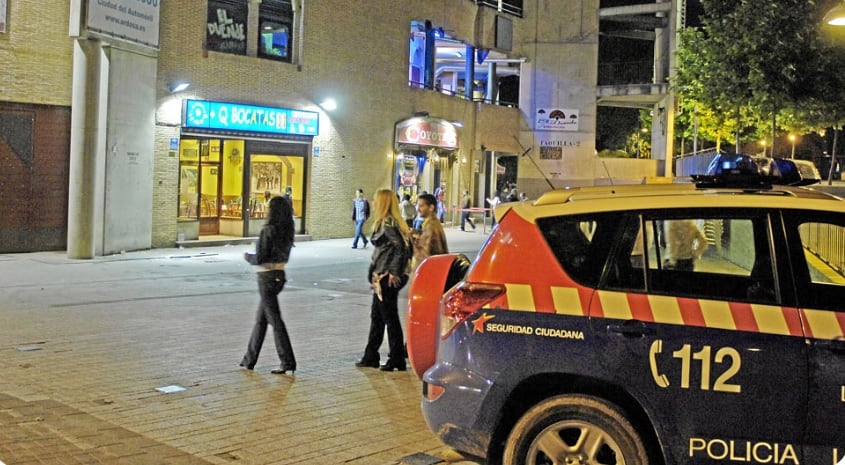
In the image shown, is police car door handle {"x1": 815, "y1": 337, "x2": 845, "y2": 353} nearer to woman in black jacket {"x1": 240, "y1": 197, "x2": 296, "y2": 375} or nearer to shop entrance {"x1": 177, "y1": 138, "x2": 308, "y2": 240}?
woman in black jacket {"x1": 240, "y1": 197, "x2": 296, "y2": 375}

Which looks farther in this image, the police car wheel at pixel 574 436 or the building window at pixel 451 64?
the building window at pixel 451 64

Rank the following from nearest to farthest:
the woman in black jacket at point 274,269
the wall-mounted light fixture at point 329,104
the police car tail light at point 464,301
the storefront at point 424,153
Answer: the police car tail light at point 464,301 → the woman in black jacket at point 274,269 → the wall-mounted light fixture at point 329,104 → the storefront at point 424,153

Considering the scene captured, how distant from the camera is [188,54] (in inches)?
866

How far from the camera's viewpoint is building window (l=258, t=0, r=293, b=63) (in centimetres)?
2427

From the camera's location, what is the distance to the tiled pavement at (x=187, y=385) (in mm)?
6168

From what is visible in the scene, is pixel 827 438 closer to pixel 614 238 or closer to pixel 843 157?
pixel 614 238

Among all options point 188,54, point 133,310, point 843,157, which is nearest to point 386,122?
point 188,54

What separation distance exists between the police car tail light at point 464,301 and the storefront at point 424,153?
2481 cm

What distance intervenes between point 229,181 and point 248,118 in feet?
6.10

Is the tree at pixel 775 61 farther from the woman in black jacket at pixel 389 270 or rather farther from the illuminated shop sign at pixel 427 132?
the woman in black jacket at pixel 389 270

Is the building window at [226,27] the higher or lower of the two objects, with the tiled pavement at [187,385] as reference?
higher

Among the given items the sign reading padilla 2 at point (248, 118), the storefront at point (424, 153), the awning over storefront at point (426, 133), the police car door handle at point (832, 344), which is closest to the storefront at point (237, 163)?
the sign reading padilla 2 at point (248, 118)

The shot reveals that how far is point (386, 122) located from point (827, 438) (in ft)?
83.7

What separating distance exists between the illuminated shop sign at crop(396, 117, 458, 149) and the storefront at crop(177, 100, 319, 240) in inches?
178
